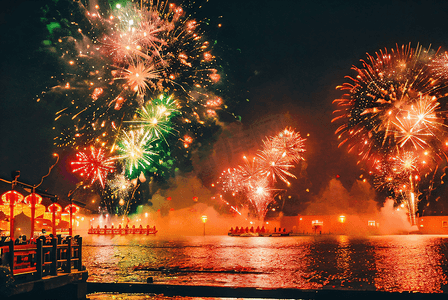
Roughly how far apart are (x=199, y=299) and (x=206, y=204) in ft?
219

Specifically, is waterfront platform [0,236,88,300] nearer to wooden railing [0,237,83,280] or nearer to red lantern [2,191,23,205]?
wooden railing [0,237,83,280]

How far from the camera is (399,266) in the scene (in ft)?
42.5

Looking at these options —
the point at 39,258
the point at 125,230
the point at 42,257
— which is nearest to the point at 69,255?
the point at 42,257

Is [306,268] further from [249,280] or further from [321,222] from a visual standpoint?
[321,222]

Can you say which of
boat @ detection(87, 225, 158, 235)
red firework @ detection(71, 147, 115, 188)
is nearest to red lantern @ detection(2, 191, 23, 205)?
red firework @ detection(71, 147, 115, 188)

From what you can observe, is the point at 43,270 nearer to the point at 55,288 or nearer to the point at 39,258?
the point at 39,258

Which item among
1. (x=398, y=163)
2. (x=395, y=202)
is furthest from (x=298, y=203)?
(x=398, y=163)

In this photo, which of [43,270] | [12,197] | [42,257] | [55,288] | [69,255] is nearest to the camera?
[42,257]

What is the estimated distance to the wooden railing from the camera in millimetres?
7932

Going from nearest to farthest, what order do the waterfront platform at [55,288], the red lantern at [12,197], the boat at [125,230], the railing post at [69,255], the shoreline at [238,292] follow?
the waterfront platform at [55,288]
the shoreline at [238,292]
the railing post at [69,255]
the red lantern at [12,197]
the boat at [125,230]

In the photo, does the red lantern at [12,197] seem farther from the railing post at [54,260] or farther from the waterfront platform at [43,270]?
the railing post at [54,260]

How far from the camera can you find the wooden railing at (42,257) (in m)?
7.93

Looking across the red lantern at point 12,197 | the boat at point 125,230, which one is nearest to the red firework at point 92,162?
the red lantern at point 12,197

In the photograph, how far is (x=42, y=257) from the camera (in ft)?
28.2
